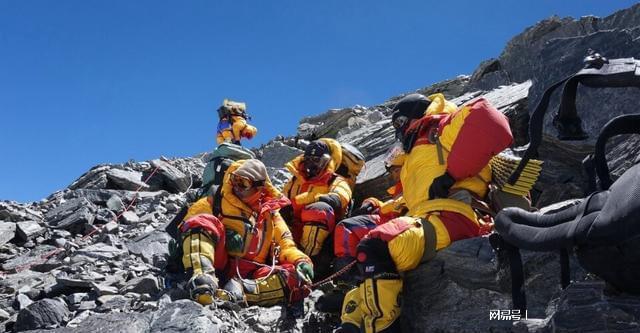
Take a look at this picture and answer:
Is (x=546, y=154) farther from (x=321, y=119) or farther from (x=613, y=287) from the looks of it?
(x=321, y=119)

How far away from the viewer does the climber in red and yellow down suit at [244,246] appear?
23.3ft

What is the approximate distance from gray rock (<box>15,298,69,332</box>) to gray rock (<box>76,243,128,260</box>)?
261 centimetres

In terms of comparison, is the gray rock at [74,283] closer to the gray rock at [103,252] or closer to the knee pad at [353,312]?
the gray rock at [103,252]

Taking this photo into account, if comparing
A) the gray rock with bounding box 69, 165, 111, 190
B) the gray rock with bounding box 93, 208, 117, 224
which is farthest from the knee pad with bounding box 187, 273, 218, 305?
the gray rock with bounding box 69, 165, 111, 190

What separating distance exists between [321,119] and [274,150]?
8913 mm

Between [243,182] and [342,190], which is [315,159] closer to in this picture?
[342,190]

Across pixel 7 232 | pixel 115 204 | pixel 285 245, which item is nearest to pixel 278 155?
pixel 115 204

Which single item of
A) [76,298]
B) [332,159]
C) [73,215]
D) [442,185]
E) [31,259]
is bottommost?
[76,298]

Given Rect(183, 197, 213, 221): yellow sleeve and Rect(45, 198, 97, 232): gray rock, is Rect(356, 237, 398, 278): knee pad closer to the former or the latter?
Rect(183, 197, 213, 221): yellow sleeve

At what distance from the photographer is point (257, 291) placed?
7.25 m

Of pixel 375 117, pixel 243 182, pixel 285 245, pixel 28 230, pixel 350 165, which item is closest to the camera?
pixel 285 245

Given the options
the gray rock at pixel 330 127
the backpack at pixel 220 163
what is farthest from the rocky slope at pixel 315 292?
the gray rock at pixel 330 127

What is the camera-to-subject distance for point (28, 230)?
40.2 feet

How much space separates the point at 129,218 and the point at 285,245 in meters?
6.29
